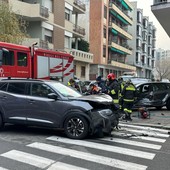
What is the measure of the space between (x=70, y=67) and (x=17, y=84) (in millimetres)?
9411

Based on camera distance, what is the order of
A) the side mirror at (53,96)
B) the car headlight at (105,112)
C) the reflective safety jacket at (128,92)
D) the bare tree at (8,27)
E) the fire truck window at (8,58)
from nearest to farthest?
the car headlight at (105,112) < the side mirror at (53,96) < the reflective safety jacket at (128,92) < the fire truck window at (8,58) < the bare tree at (8,27)

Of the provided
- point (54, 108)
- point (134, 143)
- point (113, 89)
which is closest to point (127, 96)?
point (113, 89)

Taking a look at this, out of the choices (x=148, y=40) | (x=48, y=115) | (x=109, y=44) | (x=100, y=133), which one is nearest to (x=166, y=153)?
(x=100, y=133)

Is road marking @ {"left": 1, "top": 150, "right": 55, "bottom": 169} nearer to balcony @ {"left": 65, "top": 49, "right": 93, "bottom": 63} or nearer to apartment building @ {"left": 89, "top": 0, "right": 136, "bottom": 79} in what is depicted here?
balcony @ {"left": 65, "top": 49, "right": 93, "bottom": 63}

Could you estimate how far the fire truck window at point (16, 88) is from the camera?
910 centimetres

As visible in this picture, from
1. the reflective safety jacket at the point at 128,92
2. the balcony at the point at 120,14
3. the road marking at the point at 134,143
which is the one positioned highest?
the balcony at the point at 120,14

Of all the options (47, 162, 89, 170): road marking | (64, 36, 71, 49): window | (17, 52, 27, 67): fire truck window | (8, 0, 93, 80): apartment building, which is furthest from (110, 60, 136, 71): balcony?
(47, 162, 89, 170): road marking

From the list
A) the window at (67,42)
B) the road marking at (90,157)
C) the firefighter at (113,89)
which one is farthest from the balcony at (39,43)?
the road marking at (90,157)

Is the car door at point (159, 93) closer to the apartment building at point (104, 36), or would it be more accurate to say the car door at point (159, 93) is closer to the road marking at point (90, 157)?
the road marking at point (90, 157)

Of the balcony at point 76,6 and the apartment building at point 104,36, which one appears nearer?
the balcony at point 76,6

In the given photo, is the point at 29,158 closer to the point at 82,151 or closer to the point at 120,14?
the point at 82,151

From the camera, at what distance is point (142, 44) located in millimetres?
86250

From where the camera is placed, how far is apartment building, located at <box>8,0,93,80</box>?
2831 centimetres

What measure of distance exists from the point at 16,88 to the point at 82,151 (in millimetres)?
3200
